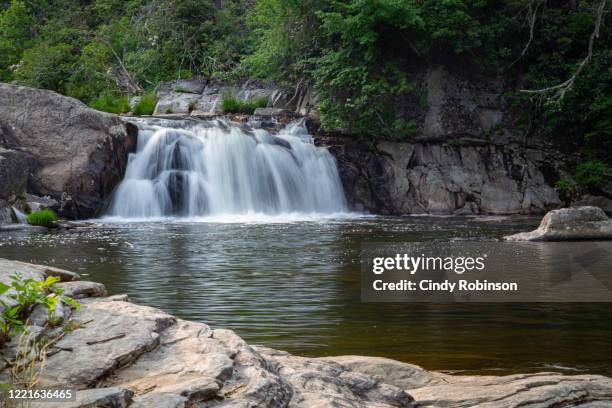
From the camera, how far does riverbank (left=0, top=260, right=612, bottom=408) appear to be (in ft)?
12.3

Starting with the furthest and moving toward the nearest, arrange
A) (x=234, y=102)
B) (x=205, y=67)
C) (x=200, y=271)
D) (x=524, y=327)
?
(x=205, y=67) → (x=234, y=102) → (x=200, y=271) → (x=524, y=327)

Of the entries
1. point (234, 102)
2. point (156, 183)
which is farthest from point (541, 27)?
point (156, 183)

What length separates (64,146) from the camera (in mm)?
21234

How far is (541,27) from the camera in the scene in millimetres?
24156

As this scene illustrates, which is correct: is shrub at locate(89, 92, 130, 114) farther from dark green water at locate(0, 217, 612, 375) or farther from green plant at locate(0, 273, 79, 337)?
green plant at locate(0, 273, 79, 337)

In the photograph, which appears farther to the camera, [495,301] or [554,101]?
[554,101]

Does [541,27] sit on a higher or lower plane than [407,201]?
higher

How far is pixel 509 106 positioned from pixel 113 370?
22.3 metres

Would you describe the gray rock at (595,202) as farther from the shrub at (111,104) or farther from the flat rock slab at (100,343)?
the flat rock slab at (100,343)

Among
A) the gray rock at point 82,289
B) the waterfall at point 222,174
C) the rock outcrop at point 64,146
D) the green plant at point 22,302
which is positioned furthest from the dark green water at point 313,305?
the waterfall at point 222,174

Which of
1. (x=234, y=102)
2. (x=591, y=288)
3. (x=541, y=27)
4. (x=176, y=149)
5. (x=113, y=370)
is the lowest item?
(x=591, y=288)

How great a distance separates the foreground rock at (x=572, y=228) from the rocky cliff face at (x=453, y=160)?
8049 mm

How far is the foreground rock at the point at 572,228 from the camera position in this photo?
1491 cm

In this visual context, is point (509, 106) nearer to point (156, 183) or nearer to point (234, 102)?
point (234, 102)
